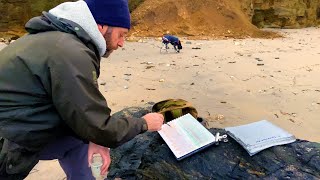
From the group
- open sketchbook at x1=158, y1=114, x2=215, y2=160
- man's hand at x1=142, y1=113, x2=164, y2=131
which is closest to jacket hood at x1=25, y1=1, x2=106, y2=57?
man's hand at x1=142, y1=113, x2=164, y2=131

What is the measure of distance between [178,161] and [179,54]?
18.2 ft

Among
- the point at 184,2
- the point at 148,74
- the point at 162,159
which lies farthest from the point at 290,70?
the point at 184,2

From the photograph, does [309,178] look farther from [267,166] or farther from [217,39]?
[217,39]

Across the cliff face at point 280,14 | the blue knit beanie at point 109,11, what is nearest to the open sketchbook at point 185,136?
the blue knit beanie at point 109,11

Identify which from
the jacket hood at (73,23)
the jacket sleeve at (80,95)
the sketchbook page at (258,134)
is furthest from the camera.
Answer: the sketchbook page at (258,134)

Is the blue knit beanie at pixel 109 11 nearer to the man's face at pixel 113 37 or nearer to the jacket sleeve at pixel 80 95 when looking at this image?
the man's face at pixel 113 37

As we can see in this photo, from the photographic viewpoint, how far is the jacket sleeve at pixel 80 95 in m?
1.41

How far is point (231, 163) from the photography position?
2084 mm

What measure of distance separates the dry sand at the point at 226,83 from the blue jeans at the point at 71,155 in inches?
33.7

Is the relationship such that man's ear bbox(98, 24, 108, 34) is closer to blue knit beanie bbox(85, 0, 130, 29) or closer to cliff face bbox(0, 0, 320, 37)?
blue knit beanie bbox(85, 0, 130, 29)

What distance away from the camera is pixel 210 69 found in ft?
20.2

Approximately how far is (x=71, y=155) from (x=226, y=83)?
3.58 meters

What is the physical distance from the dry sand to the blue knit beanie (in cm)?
159

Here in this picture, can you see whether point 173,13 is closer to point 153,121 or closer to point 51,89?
point 153,121
